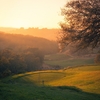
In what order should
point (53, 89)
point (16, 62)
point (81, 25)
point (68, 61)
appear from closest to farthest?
point (53, 89) → point (81, 25) → point (16, 62) → point (68, 61)

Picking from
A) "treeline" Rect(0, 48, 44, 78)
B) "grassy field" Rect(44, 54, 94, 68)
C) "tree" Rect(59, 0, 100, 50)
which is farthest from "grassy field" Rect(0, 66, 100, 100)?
"grassy field" Rect(44, 54, 94, 68)

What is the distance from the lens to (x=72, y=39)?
3075cm

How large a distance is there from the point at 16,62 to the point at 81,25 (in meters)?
46.6

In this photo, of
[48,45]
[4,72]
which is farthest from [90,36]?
[48,45]

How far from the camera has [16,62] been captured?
74.0 metres

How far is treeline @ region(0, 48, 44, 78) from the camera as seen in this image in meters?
67.3

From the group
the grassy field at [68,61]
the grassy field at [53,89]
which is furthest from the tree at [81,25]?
the grassy field at [68,61]

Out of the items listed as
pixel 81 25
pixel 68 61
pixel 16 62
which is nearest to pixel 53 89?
pixel 81 25

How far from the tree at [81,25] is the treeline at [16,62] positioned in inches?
1374

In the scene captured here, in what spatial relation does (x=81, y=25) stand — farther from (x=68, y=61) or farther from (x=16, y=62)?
(x=68, y=61)

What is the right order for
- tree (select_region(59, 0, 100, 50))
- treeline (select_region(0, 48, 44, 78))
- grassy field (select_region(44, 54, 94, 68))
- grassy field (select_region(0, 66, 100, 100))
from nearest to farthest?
grassy field (select_region(0, 66, 100, 100))
tree (select_region(59, 0, 100, 50))
treeline (select_region(0, 48, 44, 78))
grassy field (select_region(44, 54, 94, 68))

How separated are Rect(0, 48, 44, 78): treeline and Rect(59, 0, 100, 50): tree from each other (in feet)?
115

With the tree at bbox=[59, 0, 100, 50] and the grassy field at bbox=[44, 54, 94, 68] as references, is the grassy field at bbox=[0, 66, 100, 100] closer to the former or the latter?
the tree at bbox=[59, 0, 100, 50]

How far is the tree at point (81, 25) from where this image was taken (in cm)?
2922
